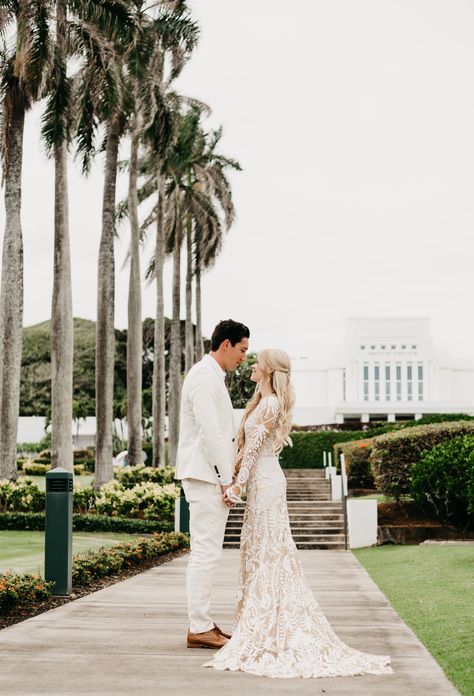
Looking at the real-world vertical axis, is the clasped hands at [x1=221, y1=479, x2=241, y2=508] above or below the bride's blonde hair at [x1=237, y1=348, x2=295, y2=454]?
below

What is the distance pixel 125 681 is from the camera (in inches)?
209

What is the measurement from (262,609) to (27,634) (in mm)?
1810

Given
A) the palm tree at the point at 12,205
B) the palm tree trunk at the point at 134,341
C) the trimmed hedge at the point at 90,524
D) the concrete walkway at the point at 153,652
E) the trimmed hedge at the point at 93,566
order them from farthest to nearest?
1. the palm tree trunk at the point at 134,341
2. the palm tree at the point at 12,205
3. the trimmed hedge at the point at 90,524
4. the trimmed hedge at the point at 93,566
5. the concrete walkway at the point at 153,652

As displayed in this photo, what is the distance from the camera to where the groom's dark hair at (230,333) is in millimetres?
6531

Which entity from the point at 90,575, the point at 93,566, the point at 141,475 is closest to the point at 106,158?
the point at 141,475

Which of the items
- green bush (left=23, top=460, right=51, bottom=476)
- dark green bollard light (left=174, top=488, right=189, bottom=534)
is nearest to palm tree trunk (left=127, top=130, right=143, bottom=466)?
dark green bollard light (left=174, top=488, right=189, bottom=534)

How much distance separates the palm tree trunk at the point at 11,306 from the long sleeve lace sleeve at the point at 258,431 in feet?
54.1

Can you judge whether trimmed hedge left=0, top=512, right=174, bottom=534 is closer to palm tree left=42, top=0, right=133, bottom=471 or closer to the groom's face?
palm tree left=42, top=0, right=133, bottom=471

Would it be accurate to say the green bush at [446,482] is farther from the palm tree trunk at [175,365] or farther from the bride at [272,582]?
the palm tree trunk at [175,365]

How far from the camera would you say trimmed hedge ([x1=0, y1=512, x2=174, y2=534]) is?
19.5 m

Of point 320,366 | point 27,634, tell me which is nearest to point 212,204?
point 27,634

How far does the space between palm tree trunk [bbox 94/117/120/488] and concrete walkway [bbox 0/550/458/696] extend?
14522 millimetres

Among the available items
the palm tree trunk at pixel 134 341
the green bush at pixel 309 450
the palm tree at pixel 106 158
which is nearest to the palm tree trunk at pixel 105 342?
the palm tree at pixel 106 158

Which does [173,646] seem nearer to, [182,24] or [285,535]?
[285,535]
